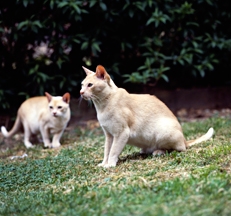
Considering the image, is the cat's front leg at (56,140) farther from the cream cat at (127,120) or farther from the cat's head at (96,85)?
the cat's head at (96,85)

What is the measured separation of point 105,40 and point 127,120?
4164 mm

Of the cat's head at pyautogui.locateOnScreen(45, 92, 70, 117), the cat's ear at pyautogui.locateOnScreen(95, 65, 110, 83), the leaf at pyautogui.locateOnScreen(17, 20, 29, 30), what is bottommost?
the cat's head at pyautogui.locateOnScreen(45, 92, 70, 117)

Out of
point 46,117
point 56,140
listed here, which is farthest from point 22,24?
point 56,140

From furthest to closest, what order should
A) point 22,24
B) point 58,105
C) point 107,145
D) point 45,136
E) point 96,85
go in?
point 22,24 → point 45,136 → point 58,105 → point 107,145 → point 96,85

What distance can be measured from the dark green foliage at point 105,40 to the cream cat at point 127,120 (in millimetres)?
3101

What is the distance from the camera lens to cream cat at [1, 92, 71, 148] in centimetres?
721

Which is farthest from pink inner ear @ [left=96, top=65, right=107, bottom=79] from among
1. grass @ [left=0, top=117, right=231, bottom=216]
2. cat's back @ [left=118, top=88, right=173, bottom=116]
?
grass @ [left=0, top=117, right=231, bottom=216]

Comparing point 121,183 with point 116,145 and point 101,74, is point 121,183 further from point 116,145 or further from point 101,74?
point 101,74

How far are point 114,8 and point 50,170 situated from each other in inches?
167

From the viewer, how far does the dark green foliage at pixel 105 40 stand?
8.30 metres

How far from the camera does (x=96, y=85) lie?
4.99 meters

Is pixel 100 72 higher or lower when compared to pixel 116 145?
higher

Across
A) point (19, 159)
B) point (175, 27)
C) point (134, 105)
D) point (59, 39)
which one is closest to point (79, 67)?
point (59, 39)

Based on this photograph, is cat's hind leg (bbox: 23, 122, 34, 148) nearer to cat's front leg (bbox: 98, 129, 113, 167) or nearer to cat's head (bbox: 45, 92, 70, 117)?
cat's head (bbox: 45, 92, 70, 117)
